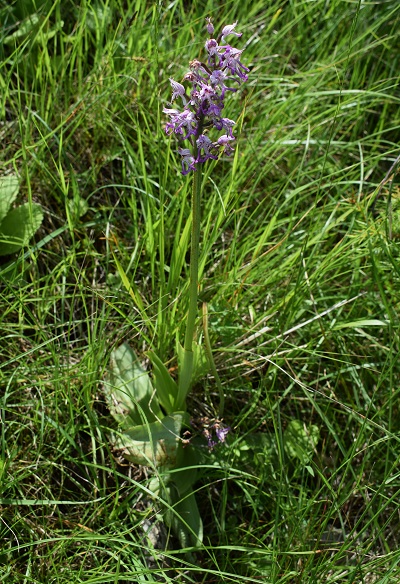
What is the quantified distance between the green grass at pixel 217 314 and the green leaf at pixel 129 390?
62 millimetres

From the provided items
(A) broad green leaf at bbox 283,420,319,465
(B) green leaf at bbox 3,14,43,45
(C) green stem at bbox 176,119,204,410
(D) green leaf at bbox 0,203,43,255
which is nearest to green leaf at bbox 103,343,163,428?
(C) green stem at bbox 176,119,204,410

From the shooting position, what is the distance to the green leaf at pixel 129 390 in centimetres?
218

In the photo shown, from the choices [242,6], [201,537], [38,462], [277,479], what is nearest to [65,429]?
[38,462]

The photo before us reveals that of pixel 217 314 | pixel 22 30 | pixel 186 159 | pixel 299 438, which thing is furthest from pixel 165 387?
pixel 22 30

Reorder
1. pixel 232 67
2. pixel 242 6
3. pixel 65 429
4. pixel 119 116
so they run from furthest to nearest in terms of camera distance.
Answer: pixel 242 6
pixel 119 116
pixel 65 429
pixel 232 67

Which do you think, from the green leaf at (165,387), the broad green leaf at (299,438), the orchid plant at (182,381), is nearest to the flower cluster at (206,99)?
the orchid plant at (182,381)

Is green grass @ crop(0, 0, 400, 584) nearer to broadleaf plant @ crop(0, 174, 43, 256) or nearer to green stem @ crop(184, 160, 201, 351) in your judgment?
broadleaf plant @ crop(0, 174, 43, 256)

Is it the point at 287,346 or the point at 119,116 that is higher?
the point at 119,116

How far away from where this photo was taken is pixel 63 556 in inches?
76.1

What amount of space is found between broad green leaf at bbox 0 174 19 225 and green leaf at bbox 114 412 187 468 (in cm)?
96

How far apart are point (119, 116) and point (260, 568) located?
1.81 metres

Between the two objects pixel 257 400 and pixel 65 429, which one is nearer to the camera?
pixel 65 429

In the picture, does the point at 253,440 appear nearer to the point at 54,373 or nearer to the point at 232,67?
the point at 54,373

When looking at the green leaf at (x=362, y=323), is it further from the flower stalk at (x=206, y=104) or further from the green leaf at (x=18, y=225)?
the green leaf at (x=18, y=225)
